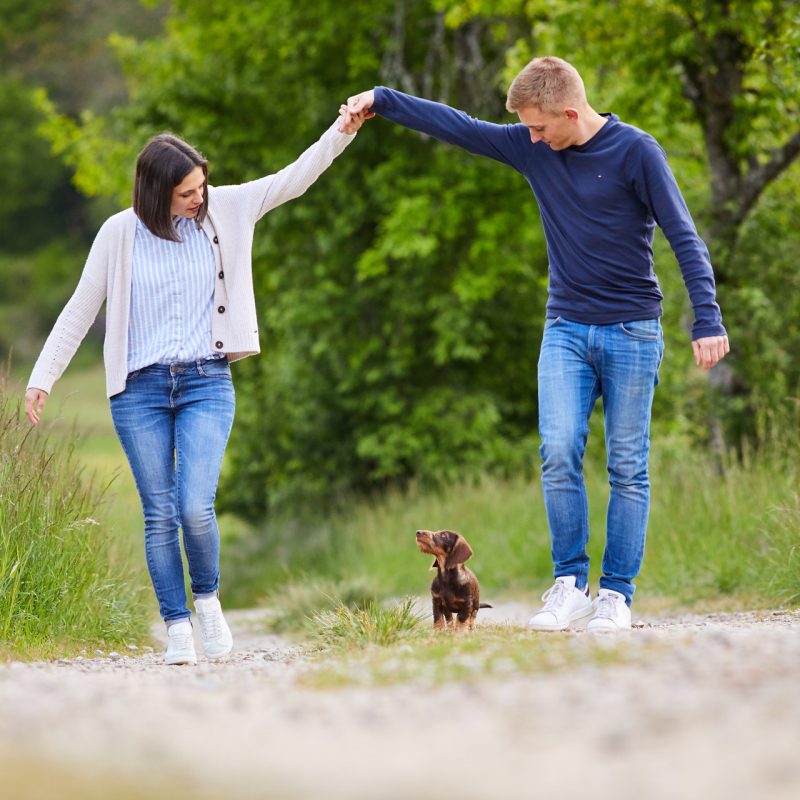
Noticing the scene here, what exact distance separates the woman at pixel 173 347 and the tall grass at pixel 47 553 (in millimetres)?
599

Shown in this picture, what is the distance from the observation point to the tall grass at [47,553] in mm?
5926

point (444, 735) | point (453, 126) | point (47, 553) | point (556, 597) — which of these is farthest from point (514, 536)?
point (444, 735)

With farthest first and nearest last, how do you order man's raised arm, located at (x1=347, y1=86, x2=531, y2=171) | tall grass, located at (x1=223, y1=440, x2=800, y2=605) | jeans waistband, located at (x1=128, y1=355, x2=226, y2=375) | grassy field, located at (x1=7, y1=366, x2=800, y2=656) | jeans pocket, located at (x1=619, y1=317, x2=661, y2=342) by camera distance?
tall grass, located at (x1=223, y1=440, x2=800, y2=605) < grassy field, located at (x1=7, y1=366, x2=800, y2=656) < man's raised arm, located at (x1=347, y1=86, x2=531, y2=171) < jeans waistband, located at (x1=128, y1=355, x2=226, y2=375) < jeans pocket, located at (x1=619, y1=317, x2=661, y2=342)

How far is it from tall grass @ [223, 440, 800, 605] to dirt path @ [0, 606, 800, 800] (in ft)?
13.4

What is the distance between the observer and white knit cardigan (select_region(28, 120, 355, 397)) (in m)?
5.54

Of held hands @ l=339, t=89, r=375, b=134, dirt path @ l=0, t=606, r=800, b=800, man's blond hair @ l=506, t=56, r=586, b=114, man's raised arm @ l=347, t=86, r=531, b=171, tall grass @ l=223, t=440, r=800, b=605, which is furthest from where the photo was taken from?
tall grass @ l=223, t=440, r=800, b=605

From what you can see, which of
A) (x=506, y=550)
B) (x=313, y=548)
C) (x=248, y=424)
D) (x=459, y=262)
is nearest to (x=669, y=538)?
(x=506, y=550)

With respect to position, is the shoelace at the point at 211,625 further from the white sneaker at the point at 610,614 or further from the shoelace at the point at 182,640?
the white sneaker at the point at 610,614

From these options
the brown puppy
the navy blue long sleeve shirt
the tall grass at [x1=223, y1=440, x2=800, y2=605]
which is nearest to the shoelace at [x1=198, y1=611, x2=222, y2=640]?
the brown puppy

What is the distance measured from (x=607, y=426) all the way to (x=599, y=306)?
0.49m

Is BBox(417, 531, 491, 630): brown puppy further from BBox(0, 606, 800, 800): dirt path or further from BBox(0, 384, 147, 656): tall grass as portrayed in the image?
BBox(0, 384, 147, 656): tall grass

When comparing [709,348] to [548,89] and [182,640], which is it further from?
[182,640]

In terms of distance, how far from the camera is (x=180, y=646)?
555 centimetres

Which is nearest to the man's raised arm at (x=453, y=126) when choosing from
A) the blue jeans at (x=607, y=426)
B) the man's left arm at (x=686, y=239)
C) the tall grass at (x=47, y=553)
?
the man's left arm at (x=686, y=239)
